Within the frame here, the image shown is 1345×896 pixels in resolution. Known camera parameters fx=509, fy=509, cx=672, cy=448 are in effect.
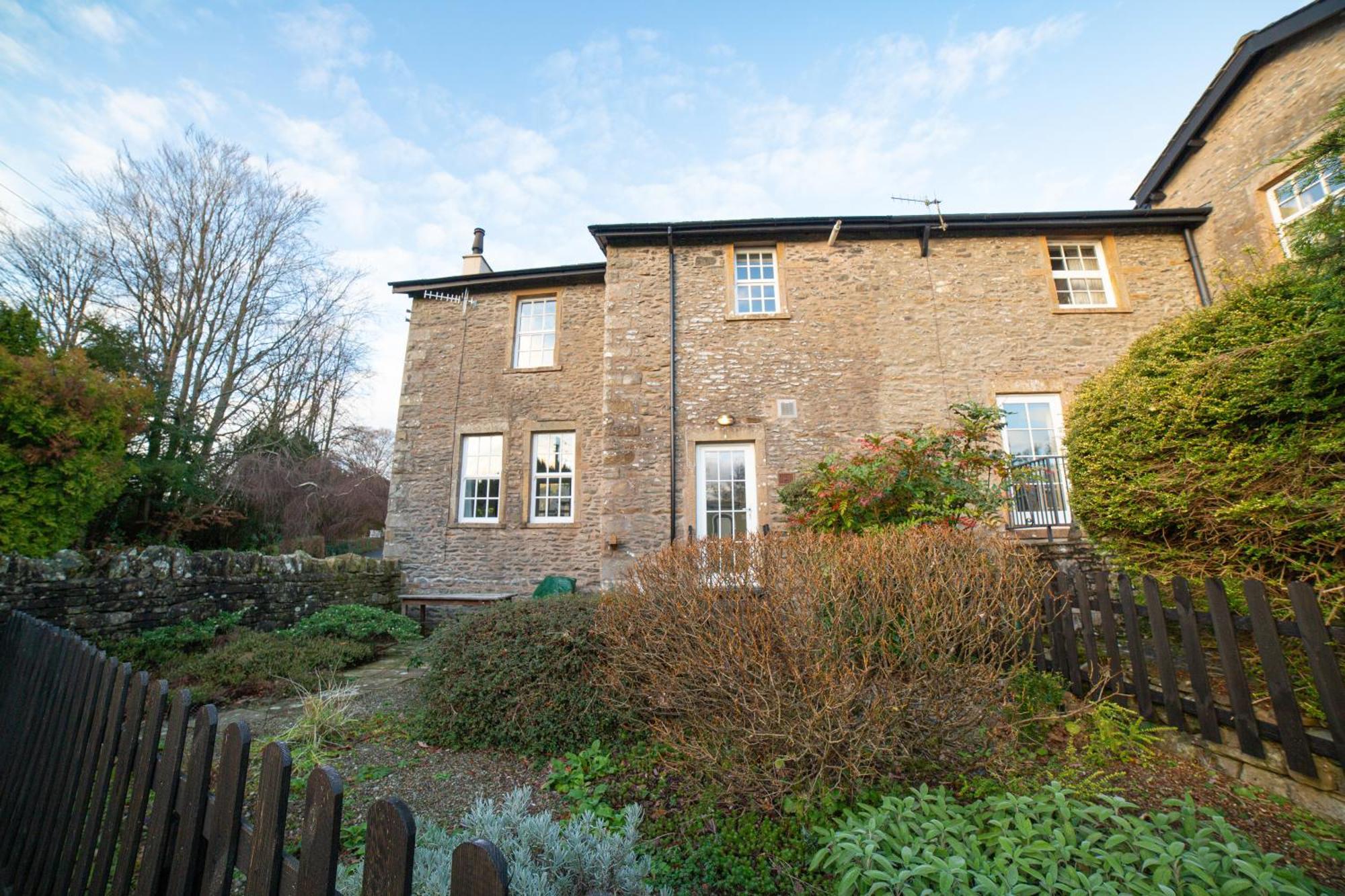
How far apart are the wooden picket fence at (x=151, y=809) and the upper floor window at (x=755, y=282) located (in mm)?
9108

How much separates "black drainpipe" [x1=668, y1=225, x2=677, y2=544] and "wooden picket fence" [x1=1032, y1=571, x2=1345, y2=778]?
5.38 metres

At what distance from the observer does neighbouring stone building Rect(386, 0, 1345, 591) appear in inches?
347

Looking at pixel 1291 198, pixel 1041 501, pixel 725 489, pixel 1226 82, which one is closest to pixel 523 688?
pixel 725 489

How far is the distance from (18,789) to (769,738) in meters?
3.43

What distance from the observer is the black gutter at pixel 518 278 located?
1102cm

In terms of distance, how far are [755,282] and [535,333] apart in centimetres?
496

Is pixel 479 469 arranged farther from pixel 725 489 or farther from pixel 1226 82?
pixel 1226 82

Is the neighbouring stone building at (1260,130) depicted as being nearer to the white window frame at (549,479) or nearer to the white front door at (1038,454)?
the white front door at (1038,454)

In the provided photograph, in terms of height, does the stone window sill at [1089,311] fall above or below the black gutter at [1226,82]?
below

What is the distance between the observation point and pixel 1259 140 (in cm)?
885

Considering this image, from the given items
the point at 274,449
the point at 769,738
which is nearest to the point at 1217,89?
Result: the point at 769,738

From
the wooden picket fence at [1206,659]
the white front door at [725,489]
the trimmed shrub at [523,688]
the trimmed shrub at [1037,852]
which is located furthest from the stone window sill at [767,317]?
the trimmed shrub at [1037,852]

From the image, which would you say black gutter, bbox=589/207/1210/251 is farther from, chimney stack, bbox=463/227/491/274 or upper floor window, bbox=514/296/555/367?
chimney stack, bbox=463/227/491/274

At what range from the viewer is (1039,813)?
2432 millimetres
